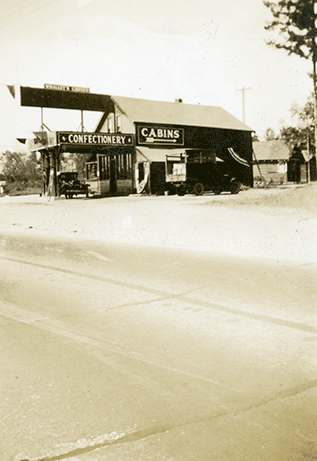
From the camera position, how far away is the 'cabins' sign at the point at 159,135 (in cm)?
3575

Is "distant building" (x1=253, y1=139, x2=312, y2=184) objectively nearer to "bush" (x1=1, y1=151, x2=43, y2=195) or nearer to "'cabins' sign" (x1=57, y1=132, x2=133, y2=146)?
"'cabins' sign" (x1=57, y1=132, x2=133, y2=146)

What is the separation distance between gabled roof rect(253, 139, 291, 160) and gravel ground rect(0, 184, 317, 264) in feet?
132

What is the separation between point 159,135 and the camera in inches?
1435

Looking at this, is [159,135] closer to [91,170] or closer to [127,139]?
[127,139]

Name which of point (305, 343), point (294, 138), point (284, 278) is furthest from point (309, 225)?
point (294, 138)

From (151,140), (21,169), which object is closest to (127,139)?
(151,140)

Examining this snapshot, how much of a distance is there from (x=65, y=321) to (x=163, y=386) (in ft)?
7.29

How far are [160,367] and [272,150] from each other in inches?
2378

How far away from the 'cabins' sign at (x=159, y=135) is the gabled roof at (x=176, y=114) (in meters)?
0.66

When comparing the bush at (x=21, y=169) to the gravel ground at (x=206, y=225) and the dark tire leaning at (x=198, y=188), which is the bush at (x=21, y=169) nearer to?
the dark tire leaning at (x=198, y=188)

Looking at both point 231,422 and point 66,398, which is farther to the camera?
point 66,398

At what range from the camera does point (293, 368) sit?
169 inches

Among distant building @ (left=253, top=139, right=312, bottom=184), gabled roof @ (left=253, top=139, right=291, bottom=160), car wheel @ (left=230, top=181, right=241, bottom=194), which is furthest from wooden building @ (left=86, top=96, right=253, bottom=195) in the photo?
gabled roof @ (left=253, top=139, right=291, bottom=160)

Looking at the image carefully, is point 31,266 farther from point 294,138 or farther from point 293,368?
point 294,138
